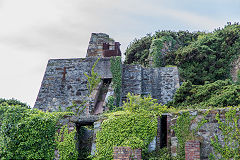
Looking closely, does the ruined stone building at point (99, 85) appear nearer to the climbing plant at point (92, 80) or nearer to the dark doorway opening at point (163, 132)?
the climbing plant at point (92, 80)

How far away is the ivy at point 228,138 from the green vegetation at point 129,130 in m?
1.94

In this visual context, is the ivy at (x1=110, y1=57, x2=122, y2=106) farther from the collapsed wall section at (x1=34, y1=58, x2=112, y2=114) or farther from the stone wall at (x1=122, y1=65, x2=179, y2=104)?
the stone wall at (x1=122, y1=65, x2=179, y2=104)

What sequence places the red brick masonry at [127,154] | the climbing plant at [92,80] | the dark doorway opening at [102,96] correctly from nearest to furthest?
the red brick masonry at [127,154] → the dark doorway opening at [102,96] → the climbing plant at [92,80]

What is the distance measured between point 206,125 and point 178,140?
0.93m

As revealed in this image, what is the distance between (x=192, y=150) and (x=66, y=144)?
4.16 m

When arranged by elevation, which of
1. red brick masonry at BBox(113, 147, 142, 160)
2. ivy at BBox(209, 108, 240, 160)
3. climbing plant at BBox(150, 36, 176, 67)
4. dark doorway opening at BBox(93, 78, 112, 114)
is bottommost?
red brick masonry at BBox(113, 147, 142, 160)

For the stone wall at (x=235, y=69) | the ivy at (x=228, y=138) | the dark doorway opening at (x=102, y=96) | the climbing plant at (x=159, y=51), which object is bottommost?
the ivy at (x=228, y=138)

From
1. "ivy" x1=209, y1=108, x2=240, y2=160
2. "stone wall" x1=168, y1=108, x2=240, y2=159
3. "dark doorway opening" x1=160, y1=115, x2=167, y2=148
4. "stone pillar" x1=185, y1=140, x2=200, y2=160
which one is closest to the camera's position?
"ivy" x1=209, y1=108, x2=240, y2=160

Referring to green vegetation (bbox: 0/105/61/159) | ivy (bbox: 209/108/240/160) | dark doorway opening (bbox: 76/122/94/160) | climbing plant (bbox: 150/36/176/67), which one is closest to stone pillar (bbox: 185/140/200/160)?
ivy (bbox: 209/108/240/160)

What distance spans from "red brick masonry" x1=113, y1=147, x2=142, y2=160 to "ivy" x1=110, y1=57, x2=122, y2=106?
5579 millimetres

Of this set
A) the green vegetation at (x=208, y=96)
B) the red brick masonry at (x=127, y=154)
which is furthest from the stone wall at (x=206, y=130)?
the green vegetation at (x=208, y=96)

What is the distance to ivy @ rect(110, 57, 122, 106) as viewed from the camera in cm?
1530

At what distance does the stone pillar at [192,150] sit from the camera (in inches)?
352

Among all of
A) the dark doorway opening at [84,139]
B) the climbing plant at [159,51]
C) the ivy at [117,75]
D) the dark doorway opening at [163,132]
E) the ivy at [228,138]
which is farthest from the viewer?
the climbing plant at [159,51]
